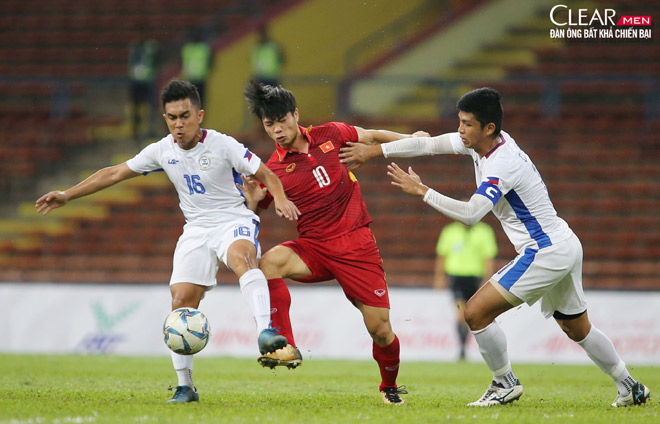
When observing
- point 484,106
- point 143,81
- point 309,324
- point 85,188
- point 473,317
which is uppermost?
point 143,81

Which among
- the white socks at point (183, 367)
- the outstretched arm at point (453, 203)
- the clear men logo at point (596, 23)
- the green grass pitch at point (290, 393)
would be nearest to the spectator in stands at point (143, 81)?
the green grass pitch at point (290, 393)

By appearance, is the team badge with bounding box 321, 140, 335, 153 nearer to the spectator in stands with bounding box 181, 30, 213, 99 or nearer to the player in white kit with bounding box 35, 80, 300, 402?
the player in white kit with bounding box 35, 80, 300, 402

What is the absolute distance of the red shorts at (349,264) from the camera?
694 cm

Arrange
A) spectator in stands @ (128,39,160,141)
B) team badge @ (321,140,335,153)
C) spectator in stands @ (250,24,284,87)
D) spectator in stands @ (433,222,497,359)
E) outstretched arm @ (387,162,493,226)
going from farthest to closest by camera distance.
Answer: spectator in stands @ (128,39,160,141)
spectator in stands @ (250,24,284,87)
spectator in stands @ (433,222,497,359)
team badge @ (321,140,335,153)
outstretched arm @ (387,162,493,226)

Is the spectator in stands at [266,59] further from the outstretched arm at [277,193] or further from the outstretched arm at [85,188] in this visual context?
the outstretched arm at [277,193]

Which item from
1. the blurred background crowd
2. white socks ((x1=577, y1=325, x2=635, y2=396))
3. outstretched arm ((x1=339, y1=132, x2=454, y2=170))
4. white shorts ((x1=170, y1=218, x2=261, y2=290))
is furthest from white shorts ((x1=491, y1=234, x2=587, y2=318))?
the blurred background crowd

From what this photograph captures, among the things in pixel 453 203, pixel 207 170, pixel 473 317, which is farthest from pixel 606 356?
pixel 207 170

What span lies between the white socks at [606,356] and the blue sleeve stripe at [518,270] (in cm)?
75

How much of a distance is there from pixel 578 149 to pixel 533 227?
1027 cm

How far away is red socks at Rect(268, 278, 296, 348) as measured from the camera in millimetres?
6758

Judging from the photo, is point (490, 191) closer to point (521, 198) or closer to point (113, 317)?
point (521, 198)

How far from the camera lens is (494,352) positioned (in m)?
6.73

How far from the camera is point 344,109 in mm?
16922

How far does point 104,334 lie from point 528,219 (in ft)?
28.0
